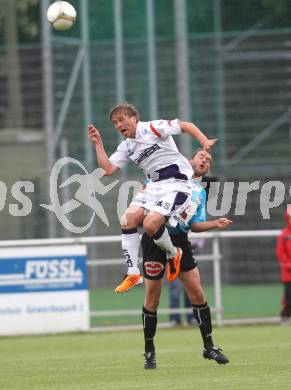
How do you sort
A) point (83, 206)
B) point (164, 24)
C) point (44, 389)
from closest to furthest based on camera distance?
point (44, 389) → point (83, 206) → point (164, 24)

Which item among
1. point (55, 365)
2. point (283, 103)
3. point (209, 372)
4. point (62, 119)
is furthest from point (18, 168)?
point (209, 372)

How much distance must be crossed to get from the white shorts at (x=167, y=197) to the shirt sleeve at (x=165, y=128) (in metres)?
0.38

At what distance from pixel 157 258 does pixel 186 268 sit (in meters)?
0.25

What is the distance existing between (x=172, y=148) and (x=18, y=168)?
921 centimetres

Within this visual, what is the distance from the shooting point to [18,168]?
60.2 ft

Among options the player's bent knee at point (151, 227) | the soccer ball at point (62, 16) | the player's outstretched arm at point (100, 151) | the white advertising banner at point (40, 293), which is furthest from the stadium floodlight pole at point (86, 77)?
the player's bent knee at point (151, 227)

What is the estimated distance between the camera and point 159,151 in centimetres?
933

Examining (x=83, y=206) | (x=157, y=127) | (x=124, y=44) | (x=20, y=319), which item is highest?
(x=124, y=44)

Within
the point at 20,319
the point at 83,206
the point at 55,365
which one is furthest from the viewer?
the point at 83,206

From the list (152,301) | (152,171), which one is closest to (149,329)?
(152,301)

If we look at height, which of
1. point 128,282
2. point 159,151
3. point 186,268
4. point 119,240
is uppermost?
point 159,151

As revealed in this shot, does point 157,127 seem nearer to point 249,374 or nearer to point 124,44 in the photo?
point 249,374

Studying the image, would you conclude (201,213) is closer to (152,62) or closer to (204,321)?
(204,321)

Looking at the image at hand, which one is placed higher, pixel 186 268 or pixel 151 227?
pixel 151 227
